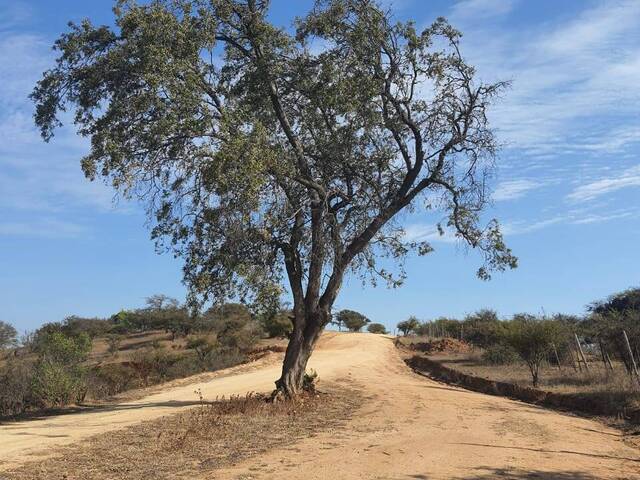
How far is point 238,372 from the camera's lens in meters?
29.1

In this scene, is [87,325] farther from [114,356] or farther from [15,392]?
[15,392]

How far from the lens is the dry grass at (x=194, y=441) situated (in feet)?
31.1

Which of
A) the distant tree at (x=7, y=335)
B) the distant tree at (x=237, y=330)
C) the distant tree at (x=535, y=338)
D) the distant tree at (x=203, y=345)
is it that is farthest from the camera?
the distant tree at (x=7, y=335)

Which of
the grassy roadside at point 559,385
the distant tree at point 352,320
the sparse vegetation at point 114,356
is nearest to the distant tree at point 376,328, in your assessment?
the distant tree at point 352,320

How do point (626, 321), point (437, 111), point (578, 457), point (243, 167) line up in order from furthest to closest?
point (626, 321) → point (437, 111) → point (243, 167) → point (578, 457)

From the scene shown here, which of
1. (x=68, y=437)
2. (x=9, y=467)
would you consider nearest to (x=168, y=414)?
(x=68, y=437)

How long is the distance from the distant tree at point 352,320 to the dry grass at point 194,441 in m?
65.3

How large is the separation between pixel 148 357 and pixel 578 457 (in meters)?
33.0

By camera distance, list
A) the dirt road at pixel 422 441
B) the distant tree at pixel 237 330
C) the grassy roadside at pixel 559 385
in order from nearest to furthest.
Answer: the dirt road at pixel 422 441, the grassy roadside at pixel 559 385, the distant tree at pixel 237 330

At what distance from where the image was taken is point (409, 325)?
76.4 m

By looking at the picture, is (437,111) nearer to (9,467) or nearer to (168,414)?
(168,414)

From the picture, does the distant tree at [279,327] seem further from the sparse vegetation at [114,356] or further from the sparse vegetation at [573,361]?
the sparse vegetation at [573,361]

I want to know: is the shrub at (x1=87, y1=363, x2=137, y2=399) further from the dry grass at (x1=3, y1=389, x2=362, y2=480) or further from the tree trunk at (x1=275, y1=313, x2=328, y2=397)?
the tree trunk at (x1=275, y1=313, x2=328, y2=397)

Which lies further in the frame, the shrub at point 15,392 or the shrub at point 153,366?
the shrub at point 153,366
